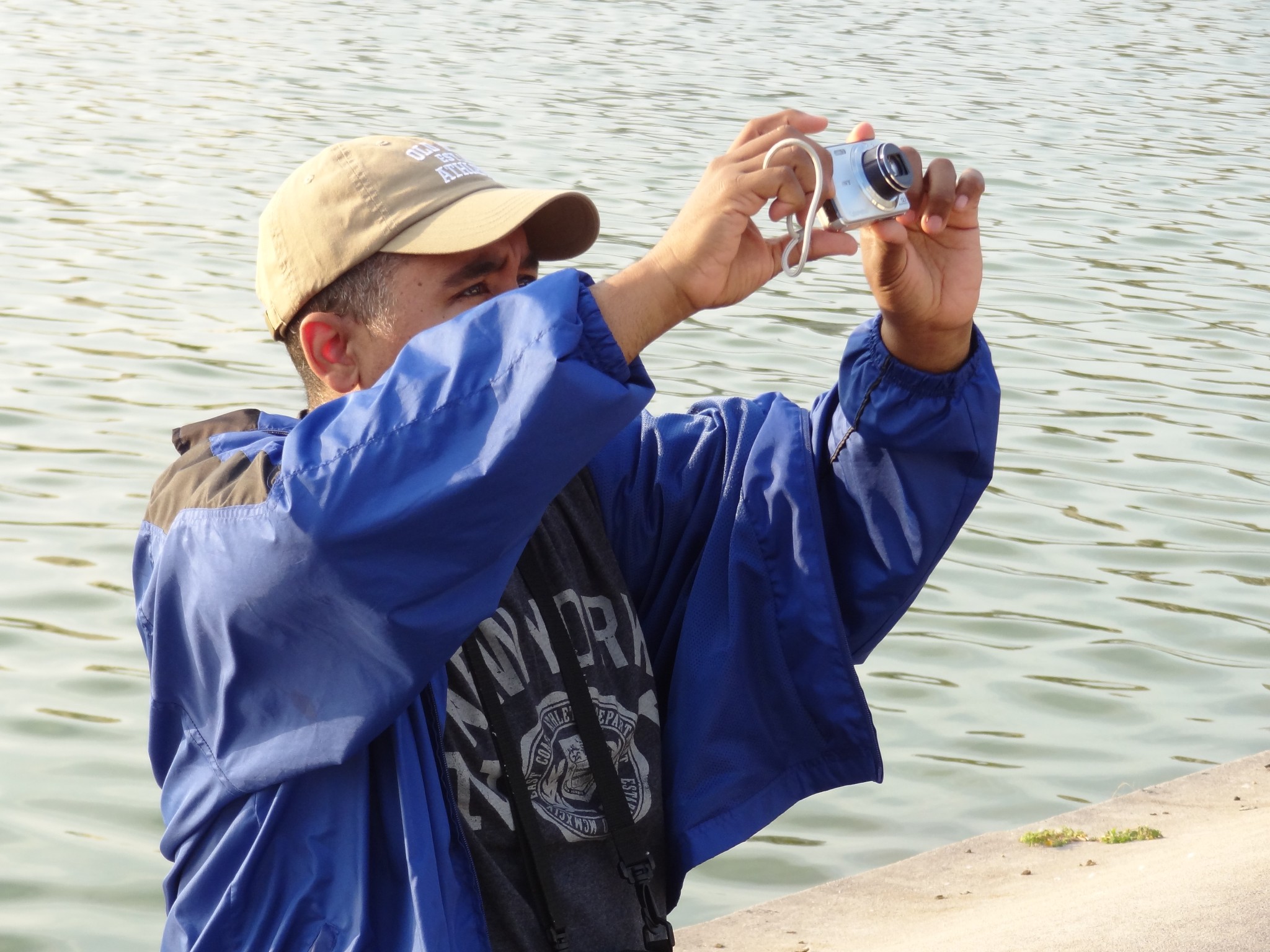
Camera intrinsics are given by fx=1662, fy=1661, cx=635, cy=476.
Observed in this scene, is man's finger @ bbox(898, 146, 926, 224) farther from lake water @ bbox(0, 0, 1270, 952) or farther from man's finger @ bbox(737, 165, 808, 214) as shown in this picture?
lake water @ bbox(0, 0, 1270, 952)

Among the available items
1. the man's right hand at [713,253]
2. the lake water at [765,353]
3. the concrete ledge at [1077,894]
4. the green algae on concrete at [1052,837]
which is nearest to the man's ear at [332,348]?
the man's right hand at [713,253]

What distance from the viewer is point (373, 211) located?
7.47 ft

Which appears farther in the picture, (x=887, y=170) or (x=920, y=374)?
(x=920, y=374)

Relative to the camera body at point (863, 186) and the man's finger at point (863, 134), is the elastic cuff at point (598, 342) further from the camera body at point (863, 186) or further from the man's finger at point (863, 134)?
the man's finger at point (863, 134)

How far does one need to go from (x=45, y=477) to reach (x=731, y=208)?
175 inches

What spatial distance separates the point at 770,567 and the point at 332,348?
2.28 feet

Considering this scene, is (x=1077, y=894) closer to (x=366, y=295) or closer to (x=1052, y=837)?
(x=1052, y=837)

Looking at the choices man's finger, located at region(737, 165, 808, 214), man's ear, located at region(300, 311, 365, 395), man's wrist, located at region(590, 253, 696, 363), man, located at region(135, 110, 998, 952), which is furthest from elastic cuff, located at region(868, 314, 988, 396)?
man's ear, located at region(300, 311, 365, 395)

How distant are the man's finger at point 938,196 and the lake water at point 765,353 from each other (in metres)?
2.14

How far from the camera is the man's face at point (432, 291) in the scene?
90.7 inches

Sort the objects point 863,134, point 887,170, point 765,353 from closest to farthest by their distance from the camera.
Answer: point 887,170 < point 863,134 < point 765,353

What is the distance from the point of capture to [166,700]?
2.02 m

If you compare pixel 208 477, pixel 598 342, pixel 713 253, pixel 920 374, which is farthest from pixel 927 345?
pixel 208 477

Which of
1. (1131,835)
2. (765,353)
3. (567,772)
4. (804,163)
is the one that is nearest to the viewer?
(804,163)
